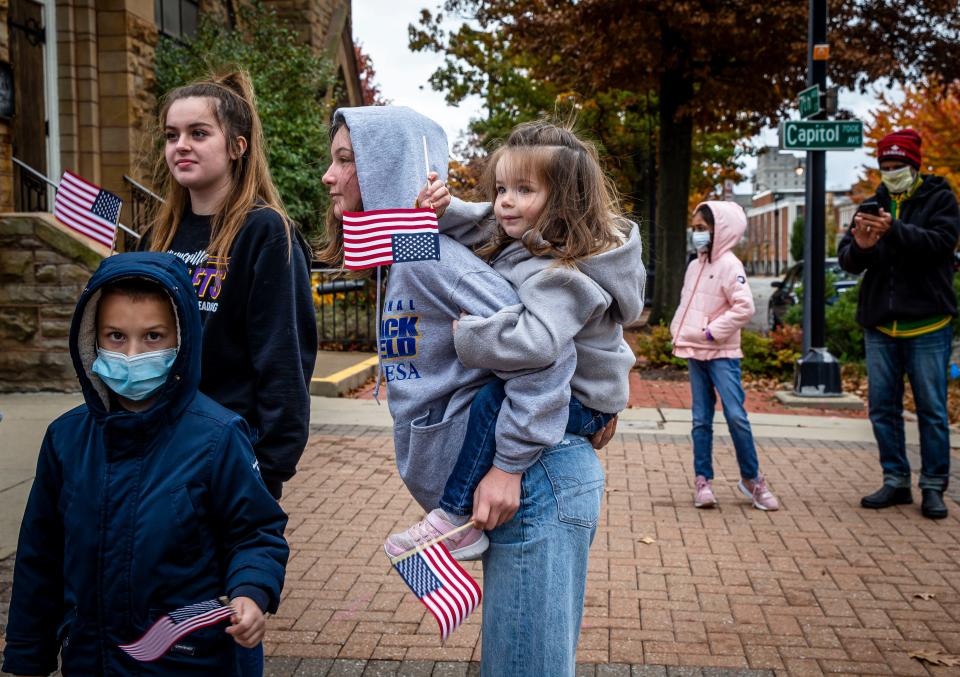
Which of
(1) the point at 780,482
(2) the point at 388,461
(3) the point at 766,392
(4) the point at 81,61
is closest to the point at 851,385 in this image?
(3) the point at 766,392

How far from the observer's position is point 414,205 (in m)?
2.24

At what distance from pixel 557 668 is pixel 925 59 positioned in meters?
17.8

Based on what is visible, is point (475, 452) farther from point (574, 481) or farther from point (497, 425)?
point (574, 481)

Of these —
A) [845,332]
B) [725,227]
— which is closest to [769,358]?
[845,332]

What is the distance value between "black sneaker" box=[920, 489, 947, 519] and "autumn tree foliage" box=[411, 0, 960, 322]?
10.7 metres

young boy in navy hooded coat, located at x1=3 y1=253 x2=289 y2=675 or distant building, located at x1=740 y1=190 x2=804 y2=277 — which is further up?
distant building, located at x1=740 y1=190 x2=804 y2=277

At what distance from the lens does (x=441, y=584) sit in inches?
85.8

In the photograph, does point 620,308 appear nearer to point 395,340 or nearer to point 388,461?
point 395,340

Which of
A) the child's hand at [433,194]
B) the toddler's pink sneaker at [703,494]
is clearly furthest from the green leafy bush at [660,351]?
the child's hand at [433,194]

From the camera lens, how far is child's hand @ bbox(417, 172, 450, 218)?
2.22 meters

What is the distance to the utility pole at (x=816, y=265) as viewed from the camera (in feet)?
34.3

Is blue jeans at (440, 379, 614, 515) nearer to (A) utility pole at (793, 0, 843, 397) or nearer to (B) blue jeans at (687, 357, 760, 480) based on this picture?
(B) blue jeans at (687, 357, 760, 480)

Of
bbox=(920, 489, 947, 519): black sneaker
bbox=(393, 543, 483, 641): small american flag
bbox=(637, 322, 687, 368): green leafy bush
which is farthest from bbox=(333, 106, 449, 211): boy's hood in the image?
bbox=(637, 322, 687, 368): green leafy bush

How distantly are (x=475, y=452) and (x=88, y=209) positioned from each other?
2458 mm
